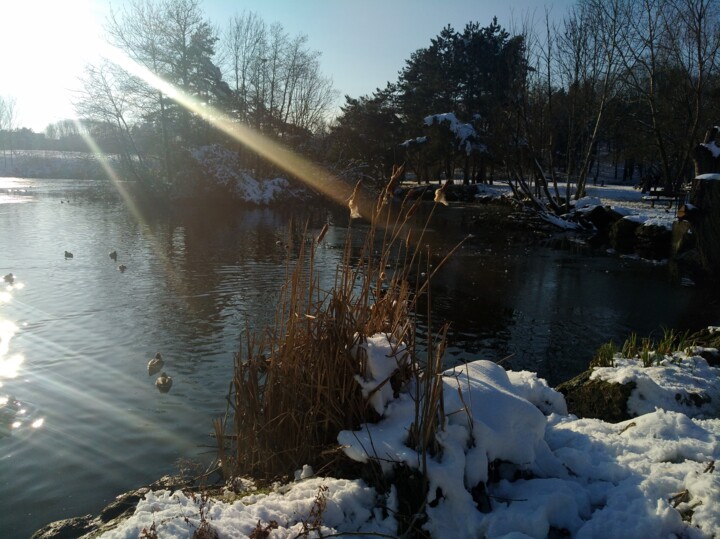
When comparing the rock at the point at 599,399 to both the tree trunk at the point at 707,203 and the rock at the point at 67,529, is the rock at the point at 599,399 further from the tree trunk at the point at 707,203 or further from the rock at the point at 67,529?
the tree trunk at the point at 707,203

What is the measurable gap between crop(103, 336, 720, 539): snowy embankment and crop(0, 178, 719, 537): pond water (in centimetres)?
174

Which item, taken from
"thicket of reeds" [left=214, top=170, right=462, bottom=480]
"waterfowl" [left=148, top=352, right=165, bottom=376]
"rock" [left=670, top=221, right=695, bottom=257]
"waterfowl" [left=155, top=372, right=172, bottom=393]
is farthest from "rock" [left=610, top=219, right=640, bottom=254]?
"thicket of reeds" [left=214, top=170, right=462, bottom=480]

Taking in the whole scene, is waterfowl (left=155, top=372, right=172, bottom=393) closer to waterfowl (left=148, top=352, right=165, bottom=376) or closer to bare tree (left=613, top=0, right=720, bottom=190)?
waterfowl (left=148, top=352, right=165, bottom=376)

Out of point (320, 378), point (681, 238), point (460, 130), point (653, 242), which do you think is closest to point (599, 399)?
point (320, 378)

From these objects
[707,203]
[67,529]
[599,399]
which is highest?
[707,203]

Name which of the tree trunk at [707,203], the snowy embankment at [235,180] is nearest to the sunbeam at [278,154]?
the snowy embankment at [235,180]

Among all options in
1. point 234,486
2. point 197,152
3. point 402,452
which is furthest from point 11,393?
point 197,152

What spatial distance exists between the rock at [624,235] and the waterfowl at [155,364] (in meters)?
16.2

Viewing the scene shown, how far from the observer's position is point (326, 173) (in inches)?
1449

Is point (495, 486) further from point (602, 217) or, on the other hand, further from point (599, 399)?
point (602, 217)

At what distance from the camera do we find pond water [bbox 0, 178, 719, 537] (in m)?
4.41

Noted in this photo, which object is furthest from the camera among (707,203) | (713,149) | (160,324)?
(707,203)

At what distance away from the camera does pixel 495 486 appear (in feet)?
8.76

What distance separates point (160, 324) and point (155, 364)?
1.98 m
